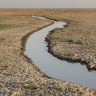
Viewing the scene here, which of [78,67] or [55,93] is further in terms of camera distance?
[78,67]

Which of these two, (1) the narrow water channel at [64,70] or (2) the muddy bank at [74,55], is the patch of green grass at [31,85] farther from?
(2) the muddy bank at [74,55]

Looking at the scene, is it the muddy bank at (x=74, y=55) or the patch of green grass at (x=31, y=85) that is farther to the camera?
the muddy bank at (x=74, y=55)

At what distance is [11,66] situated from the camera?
15344 millimetres

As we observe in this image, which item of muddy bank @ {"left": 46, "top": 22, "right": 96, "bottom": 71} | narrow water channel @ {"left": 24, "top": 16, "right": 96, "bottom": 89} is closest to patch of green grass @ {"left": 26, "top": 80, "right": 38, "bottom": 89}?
narrow water channel @ {"left": 24, "top": 16, "right": 96, "bottom": 89}

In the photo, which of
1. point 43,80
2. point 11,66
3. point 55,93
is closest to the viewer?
point 55,93

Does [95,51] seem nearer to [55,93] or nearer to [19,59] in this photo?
[19,59]

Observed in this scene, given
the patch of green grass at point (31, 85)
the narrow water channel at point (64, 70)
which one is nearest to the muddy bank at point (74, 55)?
the narrow water channel at point (64, 70)

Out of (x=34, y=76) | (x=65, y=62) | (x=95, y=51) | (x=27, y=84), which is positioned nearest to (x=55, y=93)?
(x=27, y=84)

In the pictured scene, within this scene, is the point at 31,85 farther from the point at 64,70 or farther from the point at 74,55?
the point at 74,55

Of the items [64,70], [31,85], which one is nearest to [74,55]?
[64,70]

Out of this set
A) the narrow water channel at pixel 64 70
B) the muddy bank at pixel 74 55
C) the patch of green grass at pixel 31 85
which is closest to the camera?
the patch of green grass at pixel 31 85

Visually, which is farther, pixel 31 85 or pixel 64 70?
pixel 64 70

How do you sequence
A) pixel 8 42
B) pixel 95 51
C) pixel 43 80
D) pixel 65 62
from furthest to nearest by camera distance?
pixel 8 42, pixel 95 51, pixel 65 62, pixel 43 80

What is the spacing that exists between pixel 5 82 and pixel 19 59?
17.3ft
